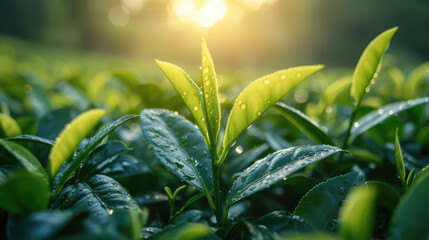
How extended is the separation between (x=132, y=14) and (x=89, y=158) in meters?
Answer: 33.0

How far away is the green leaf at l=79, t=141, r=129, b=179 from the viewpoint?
0.87m

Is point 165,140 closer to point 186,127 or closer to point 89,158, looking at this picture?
point 186,127

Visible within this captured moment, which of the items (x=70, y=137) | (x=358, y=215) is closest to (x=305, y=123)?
(x=358, y=215)

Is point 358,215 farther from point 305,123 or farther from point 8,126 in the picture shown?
point 8,126

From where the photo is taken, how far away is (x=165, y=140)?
34.4 inches

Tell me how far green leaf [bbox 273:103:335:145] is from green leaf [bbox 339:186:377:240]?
18.1 inches

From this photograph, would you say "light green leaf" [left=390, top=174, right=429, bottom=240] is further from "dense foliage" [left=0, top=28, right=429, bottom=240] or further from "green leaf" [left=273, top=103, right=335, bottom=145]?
"green leaf" [left=273, top=103, right=335, bottom=145]

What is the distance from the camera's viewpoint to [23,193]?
1.82 ft

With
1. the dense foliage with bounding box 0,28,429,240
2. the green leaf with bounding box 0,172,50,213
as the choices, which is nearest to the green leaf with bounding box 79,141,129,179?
the dense foliage with bounding box 0,28,429,240

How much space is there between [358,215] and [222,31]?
21965mm

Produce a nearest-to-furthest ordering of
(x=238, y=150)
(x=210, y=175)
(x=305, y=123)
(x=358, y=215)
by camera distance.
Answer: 1. (x=358, y=215)
2. (x=210, y=175)
3. (x=305, y=123)
4. (x=238, y=150)

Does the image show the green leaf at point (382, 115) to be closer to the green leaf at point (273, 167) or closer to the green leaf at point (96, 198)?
the green leaf at point (273, 167)

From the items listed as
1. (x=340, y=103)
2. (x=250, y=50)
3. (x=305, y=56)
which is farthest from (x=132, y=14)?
(x=340, y=103)

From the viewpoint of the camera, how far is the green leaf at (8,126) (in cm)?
101
